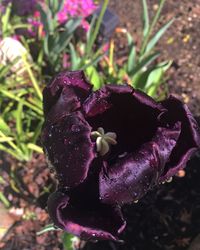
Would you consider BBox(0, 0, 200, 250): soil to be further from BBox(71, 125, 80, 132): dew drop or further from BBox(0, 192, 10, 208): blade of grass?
BBox(71, 125, 80, 132): dew drop

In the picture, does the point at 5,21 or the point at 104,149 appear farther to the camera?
the point at 5,21

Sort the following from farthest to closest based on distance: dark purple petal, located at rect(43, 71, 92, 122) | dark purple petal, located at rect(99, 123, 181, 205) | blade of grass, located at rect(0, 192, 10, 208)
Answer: blade of grass, located at rect(0, 192, 10, 208), dark purple petal, located at rect(43, 71, 92, 122), dark purple petal, located at rect(99, 123, 181, 205)

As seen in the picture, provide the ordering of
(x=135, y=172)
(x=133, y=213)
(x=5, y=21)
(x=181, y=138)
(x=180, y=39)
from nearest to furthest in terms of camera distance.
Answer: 1. (x=135, y=172)
2. (x=181, y=138)
3. (x=133, y=213)
4. (x=5, y=21)
5. (x=180, y=39)

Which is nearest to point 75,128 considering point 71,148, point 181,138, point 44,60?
point 71,148

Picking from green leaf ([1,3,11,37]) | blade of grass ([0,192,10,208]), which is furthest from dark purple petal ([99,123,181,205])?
green leaf ([1,3,11,37])

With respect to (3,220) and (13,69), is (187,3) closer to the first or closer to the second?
(13,69)

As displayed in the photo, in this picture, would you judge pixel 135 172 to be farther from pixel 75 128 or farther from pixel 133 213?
pixel 133 213
